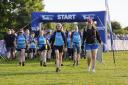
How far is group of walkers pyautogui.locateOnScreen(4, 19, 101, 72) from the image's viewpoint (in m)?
18.7

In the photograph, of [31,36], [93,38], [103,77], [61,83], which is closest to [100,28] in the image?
[31,36]

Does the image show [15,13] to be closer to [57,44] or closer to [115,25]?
[115,25]

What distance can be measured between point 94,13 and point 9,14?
36089 millimetres

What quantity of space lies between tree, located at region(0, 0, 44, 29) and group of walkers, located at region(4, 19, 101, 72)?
1296 inches

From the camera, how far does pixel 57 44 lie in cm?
1930

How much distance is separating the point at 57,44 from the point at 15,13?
155 ft

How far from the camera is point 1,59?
29938 millimetres

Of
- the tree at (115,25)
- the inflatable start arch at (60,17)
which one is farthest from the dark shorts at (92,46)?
the tree at (115,25)

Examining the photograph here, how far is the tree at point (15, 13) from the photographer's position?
63.8 meters

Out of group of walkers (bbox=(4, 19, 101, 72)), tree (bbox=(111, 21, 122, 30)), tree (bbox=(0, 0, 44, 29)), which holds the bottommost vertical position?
tree (bbox=(111, 21, 122, 30))

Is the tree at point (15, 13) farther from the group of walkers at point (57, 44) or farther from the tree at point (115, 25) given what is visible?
the group of walkers at point (57, 44)

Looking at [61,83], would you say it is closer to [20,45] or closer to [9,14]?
[20,45]

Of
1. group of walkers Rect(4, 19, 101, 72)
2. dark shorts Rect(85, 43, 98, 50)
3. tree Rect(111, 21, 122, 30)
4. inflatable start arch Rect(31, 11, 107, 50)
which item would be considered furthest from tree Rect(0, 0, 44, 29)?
dark shorts Rect(85, 43, 98, 50)

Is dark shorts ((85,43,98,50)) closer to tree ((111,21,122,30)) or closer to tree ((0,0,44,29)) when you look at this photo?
tree ((0,0,44,29))
